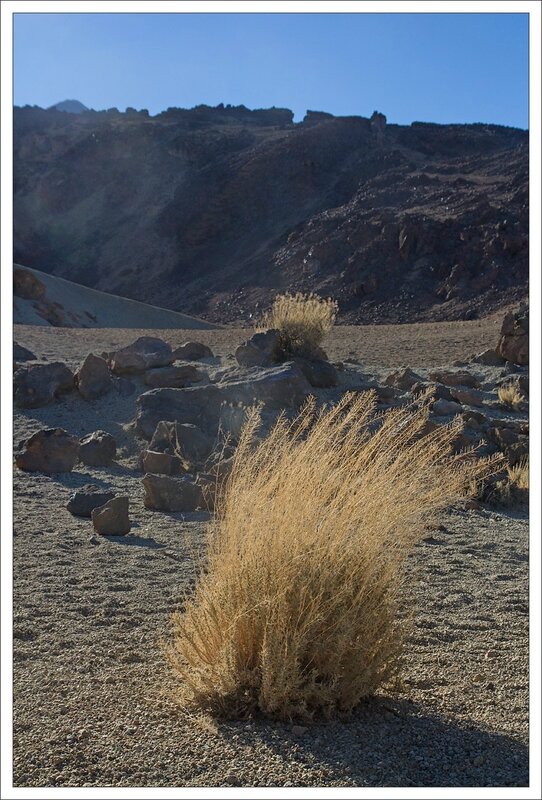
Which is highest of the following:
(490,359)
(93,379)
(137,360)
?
(490,359)

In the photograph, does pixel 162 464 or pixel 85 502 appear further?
pixel 162 464

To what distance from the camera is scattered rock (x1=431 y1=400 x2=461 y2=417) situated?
42.1 ft

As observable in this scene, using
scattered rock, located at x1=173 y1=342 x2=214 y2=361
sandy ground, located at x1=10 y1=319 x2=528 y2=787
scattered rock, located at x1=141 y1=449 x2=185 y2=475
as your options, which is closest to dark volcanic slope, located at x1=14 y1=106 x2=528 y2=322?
scattered rock, located at x1=173 y1=342 x2=214 y2=361

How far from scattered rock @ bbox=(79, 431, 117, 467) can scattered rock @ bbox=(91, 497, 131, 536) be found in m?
2.88

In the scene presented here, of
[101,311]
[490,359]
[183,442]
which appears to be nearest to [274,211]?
[101,311]

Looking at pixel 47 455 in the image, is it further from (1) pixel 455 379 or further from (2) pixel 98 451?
(1) pixel 455 379

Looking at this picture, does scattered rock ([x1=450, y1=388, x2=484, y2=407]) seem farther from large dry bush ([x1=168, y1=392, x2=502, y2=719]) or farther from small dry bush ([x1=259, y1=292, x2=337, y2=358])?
large dry bush ([x1=168, y1=392, x2=502, y2=719])

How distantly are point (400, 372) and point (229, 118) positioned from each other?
75.0 m

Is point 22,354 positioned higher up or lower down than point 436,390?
higher up

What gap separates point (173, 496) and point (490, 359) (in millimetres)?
9596

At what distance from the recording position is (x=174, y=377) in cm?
Answer: 1373

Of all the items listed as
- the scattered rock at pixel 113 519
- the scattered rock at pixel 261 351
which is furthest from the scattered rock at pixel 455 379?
the scattered rock at pixel 113 519

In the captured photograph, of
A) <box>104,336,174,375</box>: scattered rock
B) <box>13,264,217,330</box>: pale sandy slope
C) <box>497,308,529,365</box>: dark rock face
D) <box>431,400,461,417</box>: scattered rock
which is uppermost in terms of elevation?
<box>13,264,217,330</box>: pale sandy slope

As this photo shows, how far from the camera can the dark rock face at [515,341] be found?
16.7 metres
